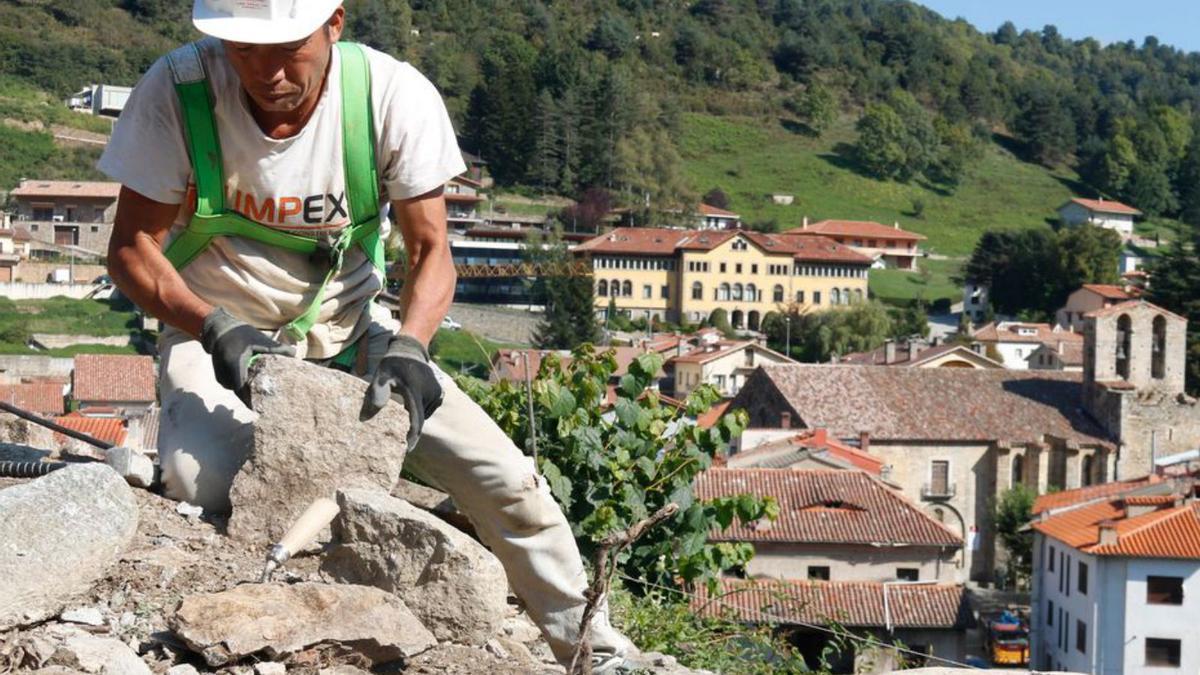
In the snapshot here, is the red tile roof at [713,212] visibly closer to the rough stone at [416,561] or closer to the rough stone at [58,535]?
the rough stone at [416,561]

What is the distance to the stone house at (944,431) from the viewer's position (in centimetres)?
4022

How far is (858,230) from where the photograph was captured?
275 feet

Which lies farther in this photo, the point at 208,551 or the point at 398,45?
the point at 398,45

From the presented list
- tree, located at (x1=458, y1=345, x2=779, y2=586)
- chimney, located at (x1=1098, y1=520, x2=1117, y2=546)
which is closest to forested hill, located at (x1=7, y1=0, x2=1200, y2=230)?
chimney, located at (x1=1098, y1=520, x2=1117, y2=546)

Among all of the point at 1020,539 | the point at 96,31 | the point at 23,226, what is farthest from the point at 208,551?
the point at 96,31

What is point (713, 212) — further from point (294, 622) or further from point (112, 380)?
point (294, 622)

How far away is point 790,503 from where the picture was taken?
27.5 m

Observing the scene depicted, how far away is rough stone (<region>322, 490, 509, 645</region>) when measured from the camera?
143 inches

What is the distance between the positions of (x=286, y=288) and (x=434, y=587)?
0.73 meters

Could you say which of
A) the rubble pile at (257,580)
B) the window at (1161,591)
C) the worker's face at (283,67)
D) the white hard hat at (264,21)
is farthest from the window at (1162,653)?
the white hard hat at (264,21)

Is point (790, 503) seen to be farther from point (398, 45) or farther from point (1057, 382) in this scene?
point (398, 45)

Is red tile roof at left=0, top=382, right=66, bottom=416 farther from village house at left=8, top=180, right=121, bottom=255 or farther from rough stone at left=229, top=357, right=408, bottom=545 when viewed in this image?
village house at left=8, top=180, right=121, bottom=255

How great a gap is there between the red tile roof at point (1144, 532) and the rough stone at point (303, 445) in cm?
2378

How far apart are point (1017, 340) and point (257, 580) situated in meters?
58.3
